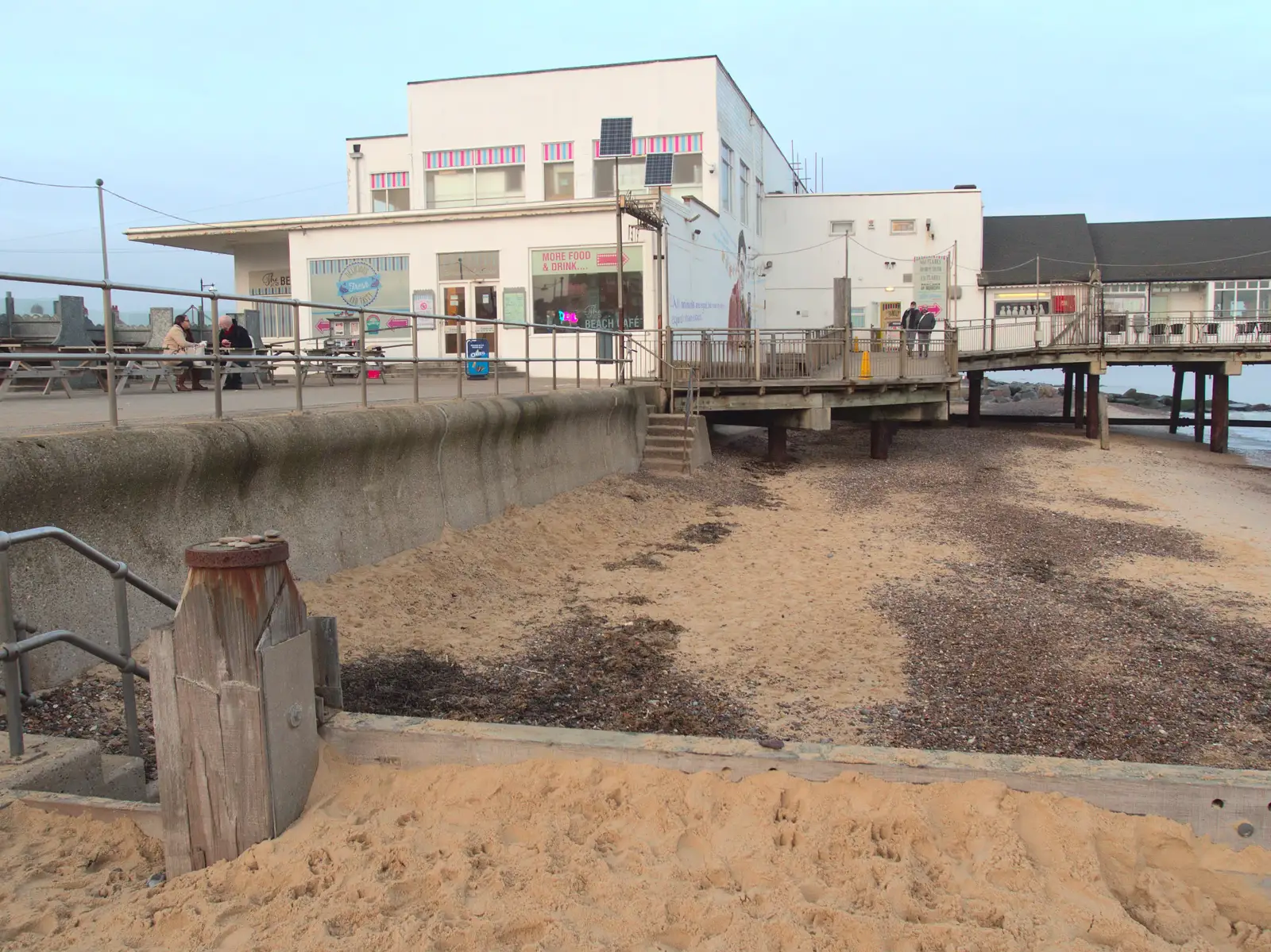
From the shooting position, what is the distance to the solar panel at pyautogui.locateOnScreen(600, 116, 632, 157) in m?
23.6

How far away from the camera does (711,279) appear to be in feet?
88.8

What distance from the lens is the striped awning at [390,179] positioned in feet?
117

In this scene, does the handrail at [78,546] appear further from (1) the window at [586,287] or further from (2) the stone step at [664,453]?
(1) the window at [586,287]

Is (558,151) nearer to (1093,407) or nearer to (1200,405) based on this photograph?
(1093,407)

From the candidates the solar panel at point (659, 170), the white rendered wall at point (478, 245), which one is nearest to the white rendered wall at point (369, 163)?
the white rendered wall at point (478, 245)

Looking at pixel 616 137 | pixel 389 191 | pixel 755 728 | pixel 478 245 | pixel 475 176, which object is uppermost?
pixel 389 191

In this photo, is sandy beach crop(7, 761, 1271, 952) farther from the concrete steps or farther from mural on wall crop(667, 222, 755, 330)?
mural on wall crop(667, 222, 755, 330)

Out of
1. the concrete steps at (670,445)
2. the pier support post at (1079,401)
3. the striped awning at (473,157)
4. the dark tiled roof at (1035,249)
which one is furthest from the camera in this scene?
the dark tiled roof at (1035,249)

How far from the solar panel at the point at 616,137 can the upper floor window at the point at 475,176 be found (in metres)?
7.43

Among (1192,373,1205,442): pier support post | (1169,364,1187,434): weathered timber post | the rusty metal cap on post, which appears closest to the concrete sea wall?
the rusty metal cap on post

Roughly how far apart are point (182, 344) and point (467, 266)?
1111 cm

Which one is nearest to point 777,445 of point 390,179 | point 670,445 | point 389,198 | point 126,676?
point 670,445

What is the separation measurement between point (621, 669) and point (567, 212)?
16.6 m

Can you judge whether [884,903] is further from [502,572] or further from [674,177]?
[674,177]
